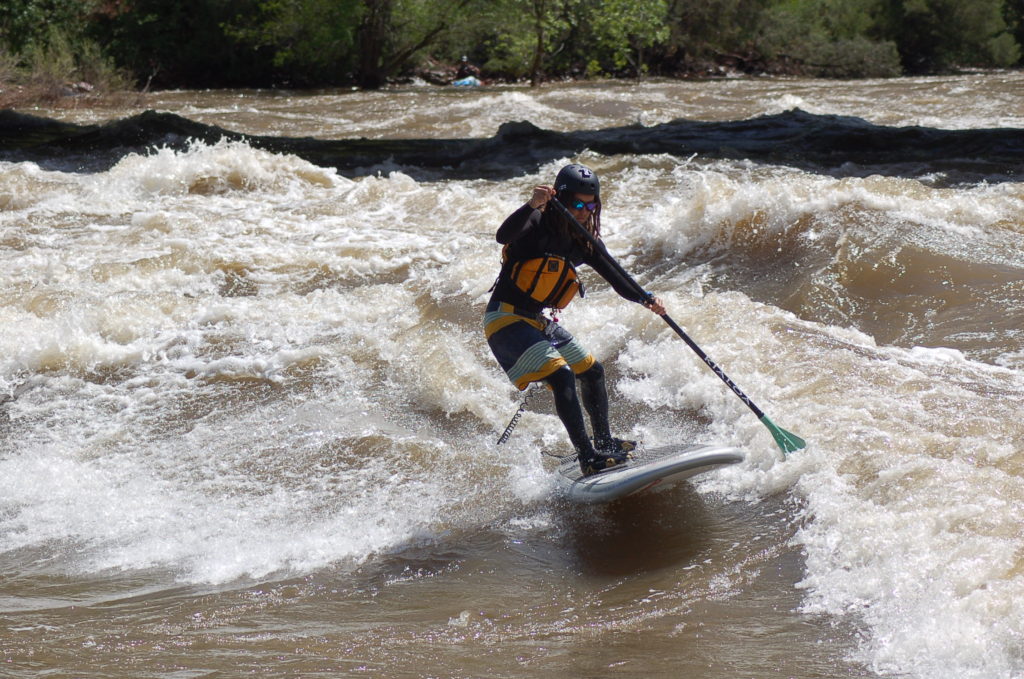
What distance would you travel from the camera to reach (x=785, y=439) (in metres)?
4.81

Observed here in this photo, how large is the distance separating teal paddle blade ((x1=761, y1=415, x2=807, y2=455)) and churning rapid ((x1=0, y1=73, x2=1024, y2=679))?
19 cm

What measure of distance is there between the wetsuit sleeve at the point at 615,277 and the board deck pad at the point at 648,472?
0.71 metres

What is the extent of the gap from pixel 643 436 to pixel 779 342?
1.28m

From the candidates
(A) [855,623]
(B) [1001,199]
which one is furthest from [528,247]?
(B) [1001,199]

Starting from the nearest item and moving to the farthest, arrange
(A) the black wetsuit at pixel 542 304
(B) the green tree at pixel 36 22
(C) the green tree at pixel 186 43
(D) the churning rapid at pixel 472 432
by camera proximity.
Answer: (D) the churning rapid at pixel 472 432
(A) the black wetsuit at pixel 542 304
(B) the green tree at pixel 36 22
(C) the green tree at pixel 186 43

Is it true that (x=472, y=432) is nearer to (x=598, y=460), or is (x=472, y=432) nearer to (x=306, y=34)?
(x=598, y=460)

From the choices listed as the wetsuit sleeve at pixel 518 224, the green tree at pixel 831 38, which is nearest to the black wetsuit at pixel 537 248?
the wetsuit sleeve at pixel 518 224

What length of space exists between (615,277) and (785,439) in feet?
3.50

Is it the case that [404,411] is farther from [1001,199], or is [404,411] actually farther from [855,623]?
[1001,199]

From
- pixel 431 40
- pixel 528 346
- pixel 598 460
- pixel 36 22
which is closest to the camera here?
pixel 528 346

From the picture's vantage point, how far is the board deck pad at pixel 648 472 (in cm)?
452

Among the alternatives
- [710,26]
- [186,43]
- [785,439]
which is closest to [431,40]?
[186,43]

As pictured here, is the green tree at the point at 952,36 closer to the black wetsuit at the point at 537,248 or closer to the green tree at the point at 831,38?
the green tree at the point at 831,38

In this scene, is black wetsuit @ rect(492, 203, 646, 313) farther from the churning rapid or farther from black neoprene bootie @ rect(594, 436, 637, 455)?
the churning rapid
